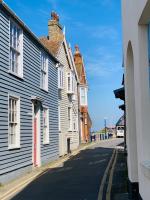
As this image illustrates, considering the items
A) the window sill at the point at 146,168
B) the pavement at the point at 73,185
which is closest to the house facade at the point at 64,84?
the pavement at the point at 73,185

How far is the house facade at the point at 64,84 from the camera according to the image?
27953mm

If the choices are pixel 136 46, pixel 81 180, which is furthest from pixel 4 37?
pixel 136 46

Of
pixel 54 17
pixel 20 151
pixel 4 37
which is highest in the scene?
pixel 54 17

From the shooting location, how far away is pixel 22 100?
54.8 ft

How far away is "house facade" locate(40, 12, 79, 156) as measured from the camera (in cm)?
2795

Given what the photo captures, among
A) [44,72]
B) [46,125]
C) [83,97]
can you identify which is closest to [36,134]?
[46,125]

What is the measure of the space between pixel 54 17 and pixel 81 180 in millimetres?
20083

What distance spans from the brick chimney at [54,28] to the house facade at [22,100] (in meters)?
8.95

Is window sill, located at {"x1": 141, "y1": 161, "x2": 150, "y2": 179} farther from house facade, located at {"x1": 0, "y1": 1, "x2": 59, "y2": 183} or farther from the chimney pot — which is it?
the chimney pot

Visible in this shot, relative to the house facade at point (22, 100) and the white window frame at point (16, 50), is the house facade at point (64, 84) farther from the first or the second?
the white window frame at point (16, 50)

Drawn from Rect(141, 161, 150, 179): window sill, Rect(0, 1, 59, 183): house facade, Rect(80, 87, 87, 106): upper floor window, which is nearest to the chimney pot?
Rect(0, 1, 59, 183): house facade

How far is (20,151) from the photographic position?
637 inches

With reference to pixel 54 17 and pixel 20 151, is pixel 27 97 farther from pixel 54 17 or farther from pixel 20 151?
pixel 54 17

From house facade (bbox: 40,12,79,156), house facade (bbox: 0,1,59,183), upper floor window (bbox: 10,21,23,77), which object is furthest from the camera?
house facade (bbox: 40,12,79,156)
